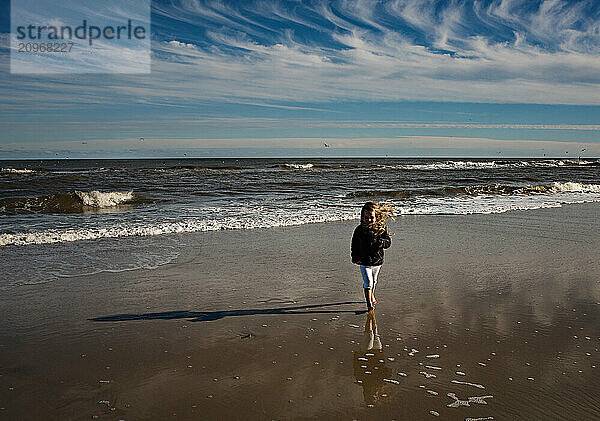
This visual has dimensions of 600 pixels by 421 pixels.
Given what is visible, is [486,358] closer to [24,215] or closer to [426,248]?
[426,248]

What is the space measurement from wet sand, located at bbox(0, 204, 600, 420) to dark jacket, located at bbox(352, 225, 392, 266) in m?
0.63

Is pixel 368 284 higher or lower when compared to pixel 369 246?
lower

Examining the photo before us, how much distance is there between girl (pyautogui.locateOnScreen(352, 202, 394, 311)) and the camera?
6238 mm

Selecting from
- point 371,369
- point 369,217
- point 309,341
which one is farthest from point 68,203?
point 371,369

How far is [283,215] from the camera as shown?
1559cm

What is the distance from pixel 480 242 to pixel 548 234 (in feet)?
6.97

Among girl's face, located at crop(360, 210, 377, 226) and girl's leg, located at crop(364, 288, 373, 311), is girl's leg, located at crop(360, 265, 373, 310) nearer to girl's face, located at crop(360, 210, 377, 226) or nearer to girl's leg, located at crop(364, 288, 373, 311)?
girl's leg, located at crop(364, 288, 373, 311)

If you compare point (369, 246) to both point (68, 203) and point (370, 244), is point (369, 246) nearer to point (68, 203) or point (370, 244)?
point (370, 244)

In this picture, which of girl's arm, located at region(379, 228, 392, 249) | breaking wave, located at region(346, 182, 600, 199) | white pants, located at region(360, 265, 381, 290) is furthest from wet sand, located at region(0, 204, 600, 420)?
breaking wave, located at region(346, 182, 600, 199)

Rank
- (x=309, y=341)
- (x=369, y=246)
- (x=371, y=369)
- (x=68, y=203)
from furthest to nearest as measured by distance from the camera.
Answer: (x=68, y=203)
(x=369, y=246)
(x=309, y=341)
(x=371, y=369)

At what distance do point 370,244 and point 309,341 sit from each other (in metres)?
1.57

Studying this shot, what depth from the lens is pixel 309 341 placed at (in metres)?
5.31

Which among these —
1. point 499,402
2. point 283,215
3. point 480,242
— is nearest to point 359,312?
point 499,402

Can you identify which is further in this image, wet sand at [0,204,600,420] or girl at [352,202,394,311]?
girl at [352,202,394,311]
